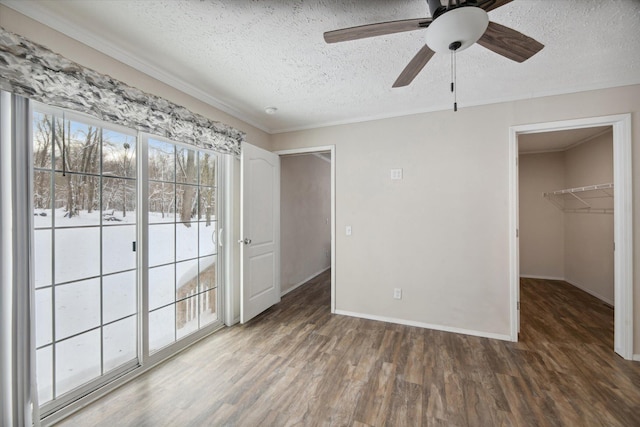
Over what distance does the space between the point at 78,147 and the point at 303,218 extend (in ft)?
11.2

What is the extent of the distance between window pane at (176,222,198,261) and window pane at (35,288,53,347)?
929mm

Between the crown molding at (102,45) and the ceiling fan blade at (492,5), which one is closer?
the ceiling fan blade at (492,5)

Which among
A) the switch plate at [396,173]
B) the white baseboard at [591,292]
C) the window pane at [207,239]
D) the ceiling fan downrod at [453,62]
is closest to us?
the ceiling fan downrod at [453,62]

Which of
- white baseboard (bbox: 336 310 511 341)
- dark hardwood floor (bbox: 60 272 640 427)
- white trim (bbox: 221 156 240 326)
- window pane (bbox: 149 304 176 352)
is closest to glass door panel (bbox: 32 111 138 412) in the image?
window pane (bbox: 149 304 176 352)

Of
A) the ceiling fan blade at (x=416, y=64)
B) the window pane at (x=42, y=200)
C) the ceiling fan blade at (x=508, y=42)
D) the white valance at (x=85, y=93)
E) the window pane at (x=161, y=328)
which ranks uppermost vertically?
the ceiling fan blade at (x=416, y=64)

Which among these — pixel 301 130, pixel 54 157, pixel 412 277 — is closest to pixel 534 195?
pixel 412 277

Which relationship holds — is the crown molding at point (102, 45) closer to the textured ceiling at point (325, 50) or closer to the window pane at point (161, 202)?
the textured ceiling at point (325, 50)

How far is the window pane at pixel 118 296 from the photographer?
1.90m

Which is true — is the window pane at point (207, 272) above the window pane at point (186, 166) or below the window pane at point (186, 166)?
below

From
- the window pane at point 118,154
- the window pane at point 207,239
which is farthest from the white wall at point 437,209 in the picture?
the window pane at point 118,154

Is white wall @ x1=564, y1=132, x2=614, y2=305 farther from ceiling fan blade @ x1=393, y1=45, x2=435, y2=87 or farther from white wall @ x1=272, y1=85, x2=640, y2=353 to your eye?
ceiling fan blade @ x1=393, y1=45, x2=435, y2=87

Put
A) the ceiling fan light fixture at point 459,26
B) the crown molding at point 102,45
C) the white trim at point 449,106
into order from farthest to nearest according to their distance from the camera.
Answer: the white trim at point 449,106, the crown molding at point 102,45, the ceiling fan light fixture at point 459,26

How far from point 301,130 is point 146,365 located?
10.0 ft

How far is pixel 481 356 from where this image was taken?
2.33 m
